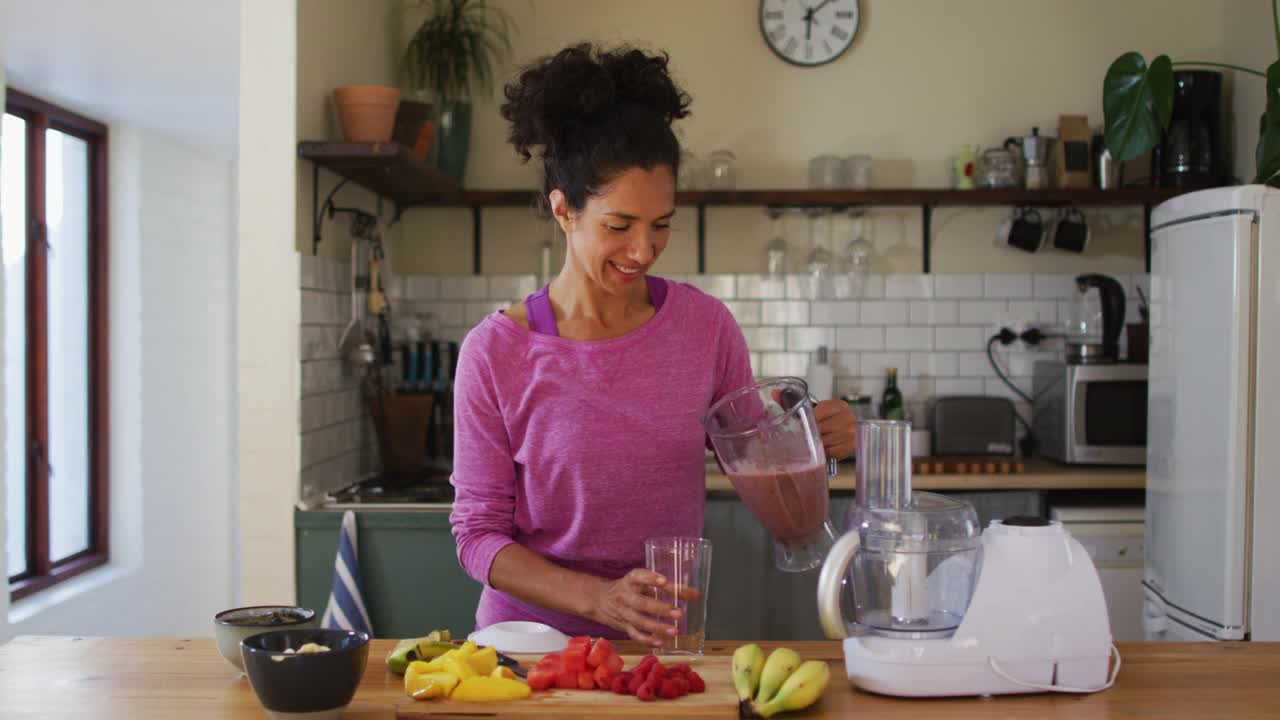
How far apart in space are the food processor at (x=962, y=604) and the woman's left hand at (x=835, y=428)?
30cm

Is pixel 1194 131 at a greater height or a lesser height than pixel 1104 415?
greater

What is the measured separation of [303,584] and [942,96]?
282 centimetres

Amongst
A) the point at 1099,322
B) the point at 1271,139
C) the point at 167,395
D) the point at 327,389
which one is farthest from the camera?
the point at 167,395

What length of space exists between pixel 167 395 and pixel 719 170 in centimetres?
297

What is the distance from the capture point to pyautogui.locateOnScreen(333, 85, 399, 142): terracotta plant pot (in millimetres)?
3256

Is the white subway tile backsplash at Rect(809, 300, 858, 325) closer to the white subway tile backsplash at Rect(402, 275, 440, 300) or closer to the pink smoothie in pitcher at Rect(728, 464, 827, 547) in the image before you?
the white subway tile backsplash at Rect(402, 275, 440, 300)

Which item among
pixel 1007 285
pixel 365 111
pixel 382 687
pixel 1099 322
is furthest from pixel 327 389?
pixel 1099 322

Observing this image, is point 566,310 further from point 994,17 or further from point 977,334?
point 994,17

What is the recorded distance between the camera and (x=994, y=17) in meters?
4.20

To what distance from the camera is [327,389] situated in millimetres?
3355

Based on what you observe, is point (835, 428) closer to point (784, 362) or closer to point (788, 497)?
point (788, 497)

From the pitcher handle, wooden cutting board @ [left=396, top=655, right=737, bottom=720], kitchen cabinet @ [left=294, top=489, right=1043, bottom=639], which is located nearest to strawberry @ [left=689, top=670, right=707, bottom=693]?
wooden cutting board @ [left=396, top=655, right=737, bottom=720]

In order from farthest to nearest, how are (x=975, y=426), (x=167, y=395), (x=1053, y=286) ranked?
1. (x=167, y=395)
2. (x=1053, y=286)
3. (x=975, y=426)

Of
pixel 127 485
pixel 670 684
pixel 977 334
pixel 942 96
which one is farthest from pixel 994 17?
pixel 127 485
